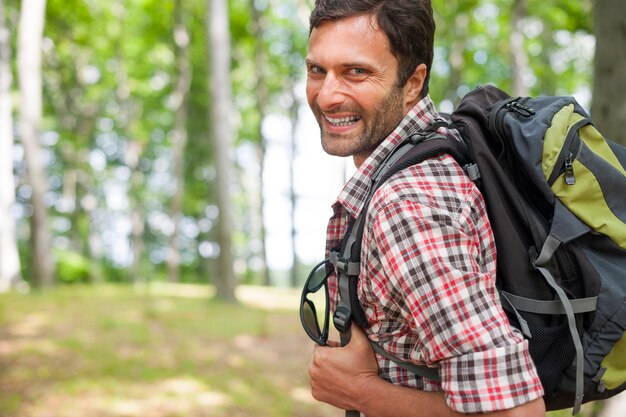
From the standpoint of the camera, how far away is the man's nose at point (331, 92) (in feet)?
6.17

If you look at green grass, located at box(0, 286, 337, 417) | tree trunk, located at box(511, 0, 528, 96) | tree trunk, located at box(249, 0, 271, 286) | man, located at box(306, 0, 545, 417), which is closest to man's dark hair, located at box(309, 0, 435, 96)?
man, located at box(306, 0, 545, 417)

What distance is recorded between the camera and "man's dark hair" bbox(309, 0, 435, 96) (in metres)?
1.81

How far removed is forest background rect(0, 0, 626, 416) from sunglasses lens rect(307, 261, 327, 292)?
242 centimetres

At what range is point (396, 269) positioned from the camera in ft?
4.90

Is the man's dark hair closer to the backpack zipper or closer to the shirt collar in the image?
the shirt collar

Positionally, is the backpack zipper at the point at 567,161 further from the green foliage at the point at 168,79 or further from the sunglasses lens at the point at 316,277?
the green foliage at the point at 168,79

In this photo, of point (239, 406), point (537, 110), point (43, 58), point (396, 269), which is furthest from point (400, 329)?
point (43, 58)

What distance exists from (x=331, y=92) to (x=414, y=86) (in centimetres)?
29

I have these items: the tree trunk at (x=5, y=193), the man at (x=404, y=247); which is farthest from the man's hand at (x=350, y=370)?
the tree trunk at (x=5, y=193)

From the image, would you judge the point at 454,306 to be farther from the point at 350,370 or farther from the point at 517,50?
the point at 517,50

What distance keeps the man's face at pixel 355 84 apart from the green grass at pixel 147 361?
4.96 meters

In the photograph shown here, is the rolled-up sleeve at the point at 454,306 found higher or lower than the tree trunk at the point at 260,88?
lower

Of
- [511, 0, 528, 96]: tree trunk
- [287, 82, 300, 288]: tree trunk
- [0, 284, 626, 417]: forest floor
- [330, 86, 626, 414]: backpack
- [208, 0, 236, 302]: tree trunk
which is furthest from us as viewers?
[287, 82, 300, 288]: tree trunk

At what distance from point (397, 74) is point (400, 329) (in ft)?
2.63
